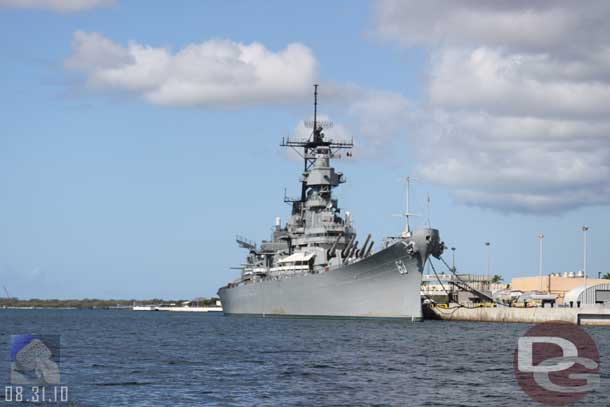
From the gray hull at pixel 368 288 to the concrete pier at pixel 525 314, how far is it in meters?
12.4

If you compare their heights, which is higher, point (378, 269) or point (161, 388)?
point (378, 269)

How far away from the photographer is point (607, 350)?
48062 millimetres

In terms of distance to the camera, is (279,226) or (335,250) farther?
(279,226)

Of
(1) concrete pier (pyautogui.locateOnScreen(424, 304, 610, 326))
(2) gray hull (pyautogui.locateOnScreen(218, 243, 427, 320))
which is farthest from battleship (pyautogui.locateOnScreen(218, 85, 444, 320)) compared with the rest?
(1) concrete pier (pyautogui.locateOnScreen(424, 304, 610, 326))

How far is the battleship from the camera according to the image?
69188mm

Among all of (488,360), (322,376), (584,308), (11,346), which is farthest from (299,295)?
(322,376)

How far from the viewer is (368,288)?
70562 mm

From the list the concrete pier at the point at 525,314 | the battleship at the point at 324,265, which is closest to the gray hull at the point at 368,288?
the battleship at the point at 324,265

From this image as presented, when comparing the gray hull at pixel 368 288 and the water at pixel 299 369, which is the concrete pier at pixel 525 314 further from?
the water at pixel 299 369

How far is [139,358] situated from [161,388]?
470 inches

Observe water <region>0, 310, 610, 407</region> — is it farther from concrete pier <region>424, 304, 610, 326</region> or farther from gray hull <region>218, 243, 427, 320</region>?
concrete pier <region>424, 304, 610, 326</region>

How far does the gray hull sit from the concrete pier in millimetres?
12356

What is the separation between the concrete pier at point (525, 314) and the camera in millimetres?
74250

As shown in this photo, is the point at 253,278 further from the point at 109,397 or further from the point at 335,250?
the point at 109,397
